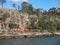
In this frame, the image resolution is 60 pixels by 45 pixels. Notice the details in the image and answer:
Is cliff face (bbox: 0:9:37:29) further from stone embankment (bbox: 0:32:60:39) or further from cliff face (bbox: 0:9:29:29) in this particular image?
stone embankment (bbox: 0:32:60:39)

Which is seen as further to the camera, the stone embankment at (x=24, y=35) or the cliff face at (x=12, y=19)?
the cliff face at (x=12, y=19)

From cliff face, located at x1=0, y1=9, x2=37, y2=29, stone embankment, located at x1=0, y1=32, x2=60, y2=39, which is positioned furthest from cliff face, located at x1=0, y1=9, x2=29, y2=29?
stone embankment, located at x1=0, y1=32, x2=60, y2=39

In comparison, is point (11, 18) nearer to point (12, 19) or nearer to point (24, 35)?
point (12, 19)

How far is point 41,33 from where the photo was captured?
94.1m

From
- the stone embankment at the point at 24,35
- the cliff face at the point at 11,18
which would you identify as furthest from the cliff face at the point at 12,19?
the stone embankment at the point at 24,35

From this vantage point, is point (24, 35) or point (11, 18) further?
point (11, 18)

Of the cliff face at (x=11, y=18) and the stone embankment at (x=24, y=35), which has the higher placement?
the cliff face at (x=11, y=18)

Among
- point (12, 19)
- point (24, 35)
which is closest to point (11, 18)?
point (12, 19)

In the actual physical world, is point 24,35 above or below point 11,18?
below

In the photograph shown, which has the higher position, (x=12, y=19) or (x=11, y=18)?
(x=11, y=18)

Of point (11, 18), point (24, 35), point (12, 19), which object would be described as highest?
point (11, 18)

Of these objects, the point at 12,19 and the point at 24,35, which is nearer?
the point at 24,35

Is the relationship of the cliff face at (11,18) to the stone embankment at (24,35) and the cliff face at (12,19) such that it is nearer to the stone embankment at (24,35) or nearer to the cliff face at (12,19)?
the cliff face at (12,19)

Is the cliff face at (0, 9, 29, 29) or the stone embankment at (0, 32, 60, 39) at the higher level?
the cliff face at (0, 9, 29, 29)
